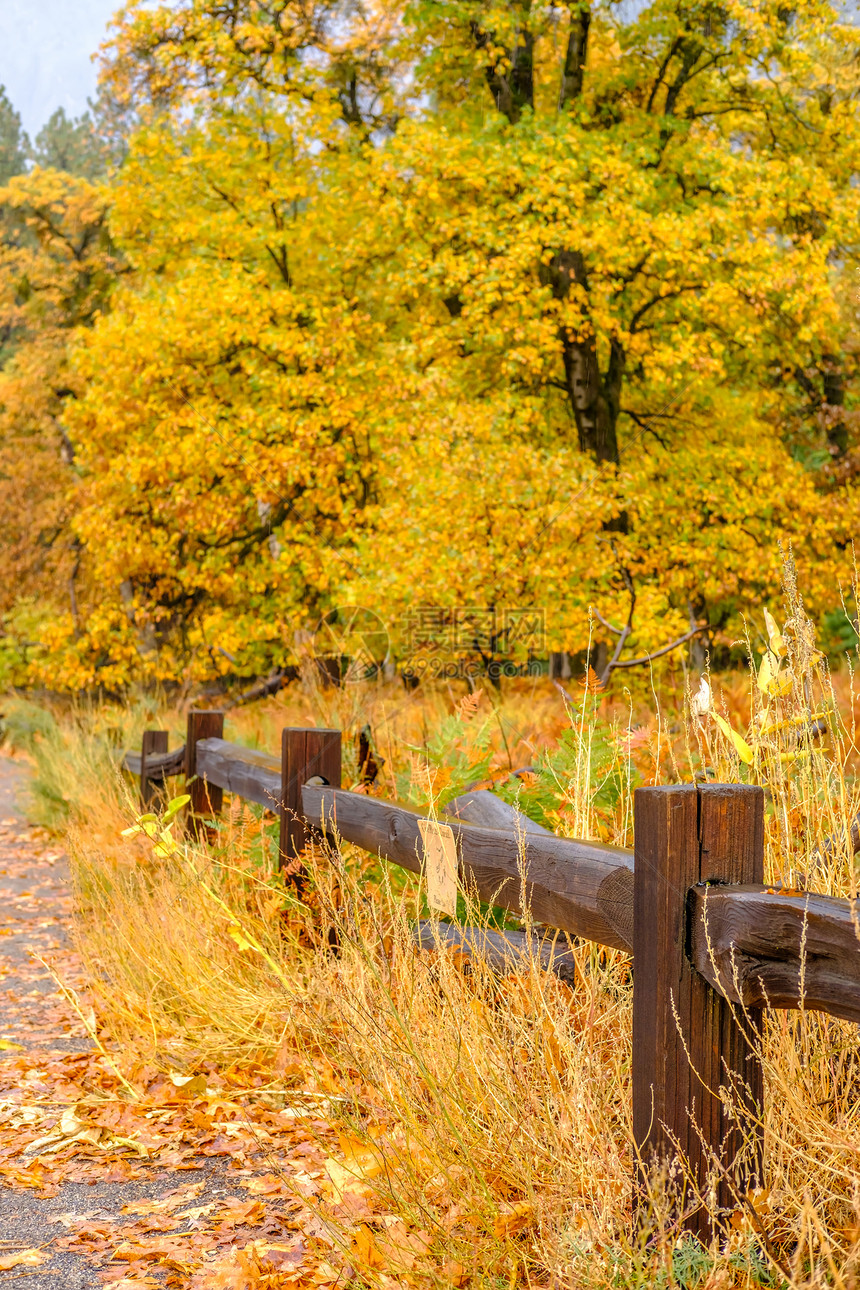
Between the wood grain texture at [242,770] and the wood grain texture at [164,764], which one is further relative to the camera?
the wood grain texture at [164,764]

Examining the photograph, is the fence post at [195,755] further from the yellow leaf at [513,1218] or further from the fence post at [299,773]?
the yellow leaf at [513,1218]

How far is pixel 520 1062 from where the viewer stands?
8.98ft

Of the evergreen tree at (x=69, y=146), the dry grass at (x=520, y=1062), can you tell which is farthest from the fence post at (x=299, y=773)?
the evergreen tree at (x=69, y=146)

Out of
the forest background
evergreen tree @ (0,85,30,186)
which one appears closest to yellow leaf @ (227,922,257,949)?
the forest background

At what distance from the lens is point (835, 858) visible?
2.77 metres

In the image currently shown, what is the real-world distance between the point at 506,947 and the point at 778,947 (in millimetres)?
1688

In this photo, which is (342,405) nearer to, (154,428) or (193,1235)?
(154,428)

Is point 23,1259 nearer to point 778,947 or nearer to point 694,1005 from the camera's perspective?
point 694,1005

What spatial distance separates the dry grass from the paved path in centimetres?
16

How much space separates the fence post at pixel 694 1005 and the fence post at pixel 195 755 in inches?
203

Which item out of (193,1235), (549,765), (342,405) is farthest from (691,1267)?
(342,405)

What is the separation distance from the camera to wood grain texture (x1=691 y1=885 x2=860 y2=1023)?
75.6 inches

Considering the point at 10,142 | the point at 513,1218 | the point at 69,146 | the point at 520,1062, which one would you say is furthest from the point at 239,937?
the point at 10,142

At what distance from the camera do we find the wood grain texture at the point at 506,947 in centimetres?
312
